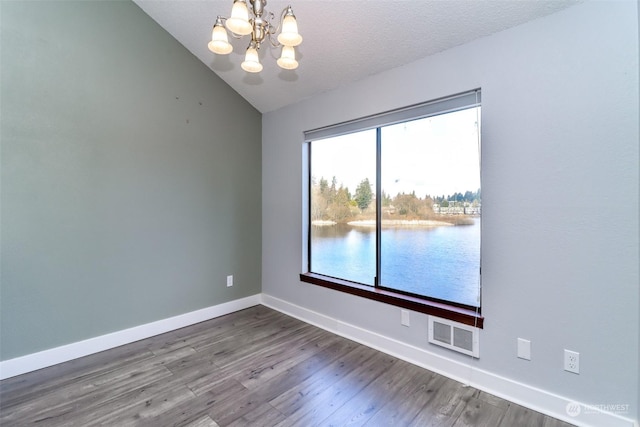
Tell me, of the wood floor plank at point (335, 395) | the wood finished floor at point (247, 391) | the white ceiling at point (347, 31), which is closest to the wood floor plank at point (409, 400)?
the wood finished floor at point (247, 391)

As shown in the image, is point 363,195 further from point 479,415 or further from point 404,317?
point 479,415

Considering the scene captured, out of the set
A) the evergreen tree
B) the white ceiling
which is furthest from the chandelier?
the evergreen tree

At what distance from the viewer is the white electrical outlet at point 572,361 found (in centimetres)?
168

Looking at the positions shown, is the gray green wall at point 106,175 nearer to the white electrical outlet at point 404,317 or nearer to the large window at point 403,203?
the large window at point 403,203

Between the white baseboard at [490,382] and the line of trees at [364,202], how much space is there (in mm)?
1101

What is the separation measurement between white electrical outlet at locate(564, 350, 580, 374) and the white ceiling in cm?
208

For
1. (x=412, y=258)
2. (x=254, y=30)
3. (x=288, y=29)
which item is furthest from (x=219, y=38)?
(x=412, y=258)

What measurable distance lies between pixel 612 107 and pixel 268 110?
3.12 m

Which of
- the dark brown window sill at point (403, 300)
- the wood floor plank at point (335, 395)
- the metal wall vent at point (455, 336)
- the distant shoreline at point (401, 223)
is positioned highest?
the distant shoreline at point (401, 223)

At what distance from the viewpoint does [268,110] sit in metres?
3.59

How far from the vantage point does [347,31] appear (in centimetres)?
227

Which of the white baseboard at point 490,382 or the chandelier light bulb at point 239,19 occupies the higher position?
the chandelier light bulb at point 239,19

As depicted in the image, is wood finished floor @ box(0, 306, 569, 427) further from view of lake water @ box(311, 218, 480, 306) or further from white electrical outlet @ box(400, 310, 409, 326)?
view of lake water @ box(311, 218, 480, 306)
